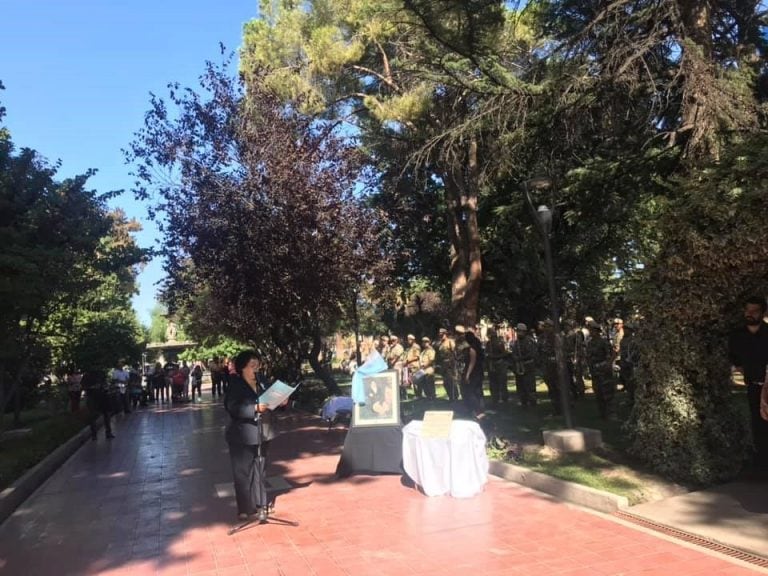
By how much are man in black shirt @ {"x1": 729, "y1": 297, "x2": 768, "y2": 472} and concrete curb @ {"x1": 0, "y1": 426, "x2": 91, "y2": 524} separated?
7.95 m

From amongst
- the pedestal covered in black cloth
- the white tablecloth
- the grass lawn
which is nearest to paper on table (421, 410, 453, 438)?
the white tablecloth

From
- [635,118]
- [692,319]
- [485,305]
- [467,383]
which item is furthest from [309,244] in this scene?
[485,305]

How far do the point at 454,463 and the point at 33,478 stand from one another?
594cm

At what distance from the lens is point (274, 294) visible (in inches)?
583

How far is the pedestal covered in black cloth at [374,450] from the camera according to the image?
8.05 m

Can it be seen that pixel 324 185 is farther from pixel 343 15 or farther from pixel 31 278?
pixel 31 278

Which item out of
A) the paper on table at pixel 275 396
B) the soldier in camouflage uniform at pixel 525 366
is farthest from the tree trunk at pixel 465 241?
the paper on table at pixel 275 396

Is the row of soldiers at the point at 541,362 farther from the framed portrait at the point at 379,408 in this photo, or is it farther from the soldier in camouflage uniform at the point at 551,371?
the framed portrait at the point at 379,408

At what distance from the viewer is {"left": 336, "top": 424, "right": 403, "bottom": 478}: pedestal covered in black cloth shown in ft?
26.4

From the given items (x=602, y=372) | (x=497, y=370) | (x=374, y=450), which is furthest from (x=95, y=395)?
(x=602, y=372)

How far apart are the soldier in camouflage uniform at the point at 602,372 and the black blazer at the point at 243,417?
623 centimetres

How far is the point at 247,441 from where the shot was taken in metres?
6.04

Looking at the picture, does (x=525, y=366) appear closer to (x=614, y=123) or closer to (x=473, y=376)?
(x=473, y=376)

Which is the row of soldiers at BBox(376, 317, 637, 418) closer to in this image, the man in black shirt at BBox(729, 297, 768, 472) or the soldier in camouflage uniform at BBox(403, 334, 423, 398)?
the soldier in camouflage uniform at BBox(403, 334, 423, 398)
